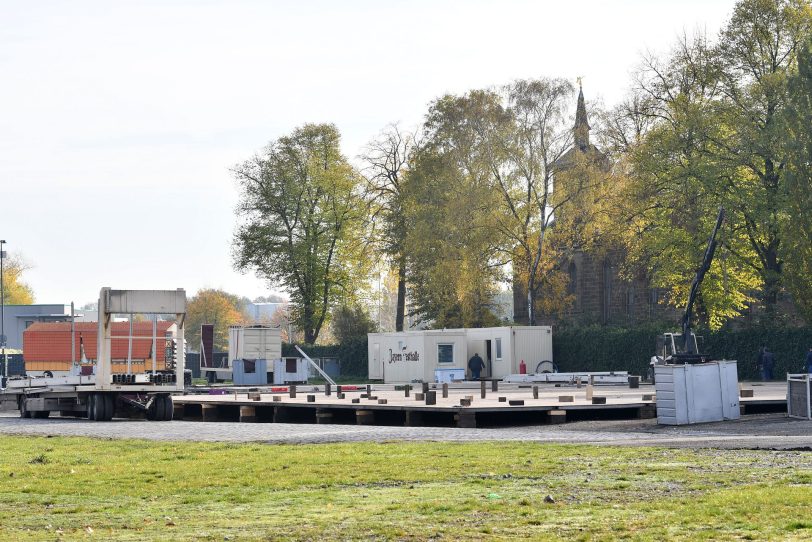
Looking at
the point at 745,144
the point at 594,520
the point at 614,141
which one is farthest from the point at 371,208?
the point at 594,520

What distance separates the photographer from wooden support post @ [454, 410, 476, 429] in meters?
30.0

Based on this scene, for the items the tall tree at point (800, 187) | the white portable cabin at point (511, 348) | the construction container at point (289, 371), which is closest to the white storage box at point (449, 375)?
the white portable cabin at point (511, 348)

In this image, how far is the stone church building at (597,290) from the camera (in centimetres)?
6862

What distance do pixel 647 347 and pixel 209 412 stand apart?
92.5 feet

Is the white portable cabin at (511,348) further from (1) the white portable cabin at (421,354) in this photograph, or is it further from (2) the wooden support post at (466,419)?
(2) the wooden support post at (466,419)

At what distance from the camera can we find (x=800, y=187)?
1987 inches

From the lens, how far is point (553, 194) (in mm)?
69188

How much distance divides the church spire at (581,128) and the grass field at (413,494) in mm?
47832

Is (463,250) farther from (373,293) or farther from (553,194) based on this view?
(373,293)

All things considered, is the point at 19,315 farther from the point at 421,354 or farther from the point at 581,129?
the point at 581,129

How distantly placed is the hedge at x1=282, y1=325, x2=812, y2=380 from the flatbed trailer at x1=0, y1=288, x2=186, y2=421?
27.3 metres

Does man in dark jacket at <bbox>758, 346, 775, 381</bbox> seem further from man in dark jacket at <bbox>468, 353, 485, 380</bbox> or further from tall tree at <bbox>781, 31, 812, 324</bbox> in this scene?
man in dark jacket at <bbox>468, 353, 485, 380</bbox>

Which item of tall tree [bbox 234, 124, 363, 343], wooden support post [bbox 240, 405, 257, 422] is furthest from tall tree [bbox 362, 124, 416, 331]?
wooden support post [bbox 240, 405, 257, 422]

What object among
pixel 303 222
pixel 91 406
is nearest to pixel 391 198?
pixel 303 222
